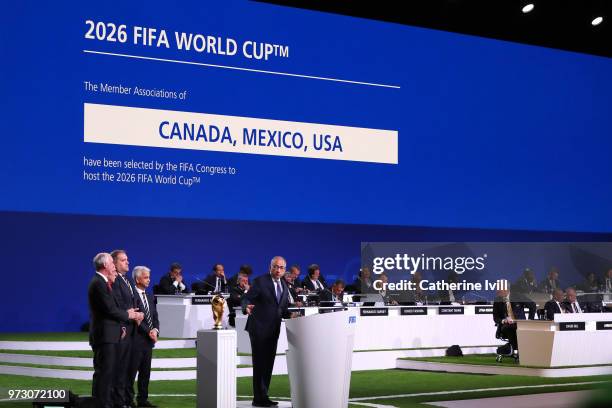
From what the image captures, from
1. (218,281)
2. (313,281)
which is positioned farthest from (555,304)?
(218,281)

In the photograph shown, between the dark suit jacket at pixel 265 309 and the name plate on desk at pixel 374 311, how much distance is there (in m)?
5.36

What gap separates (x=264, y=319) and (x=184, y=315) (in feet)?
18.5

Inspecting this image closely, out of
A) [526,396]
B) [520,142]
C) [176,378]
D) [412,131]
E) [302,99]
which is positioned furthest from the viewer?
[520,142]

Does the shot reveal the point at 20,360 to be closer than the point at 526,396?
No

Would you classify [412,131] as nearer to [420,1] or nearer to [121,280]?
[420,1]

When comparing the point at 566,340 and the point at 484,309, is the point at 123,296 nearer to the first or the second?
the point at 566,340

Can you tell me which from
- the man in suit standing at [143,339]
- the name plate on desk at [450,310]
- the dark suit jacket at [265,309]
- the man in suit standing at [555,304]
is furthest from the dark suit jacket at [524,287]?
the man in suit standing at [143,339]

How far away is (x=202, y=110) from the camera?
13.1 m

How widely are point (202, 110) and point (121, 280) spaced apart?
249 inches

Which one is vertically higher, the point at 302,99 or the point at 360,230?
the point at 302,99

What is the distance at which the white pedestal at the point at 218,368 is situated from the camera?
6.11m

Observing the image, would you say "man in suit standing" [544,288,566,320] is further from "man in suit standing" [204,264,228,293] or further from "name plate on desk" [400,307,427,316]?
Result: "man in suit standing" [204,264,228,293]

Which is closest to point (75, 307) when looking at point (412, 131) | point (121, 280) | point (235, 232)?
point (235, 232)

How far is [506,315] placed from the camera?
12344 mm
